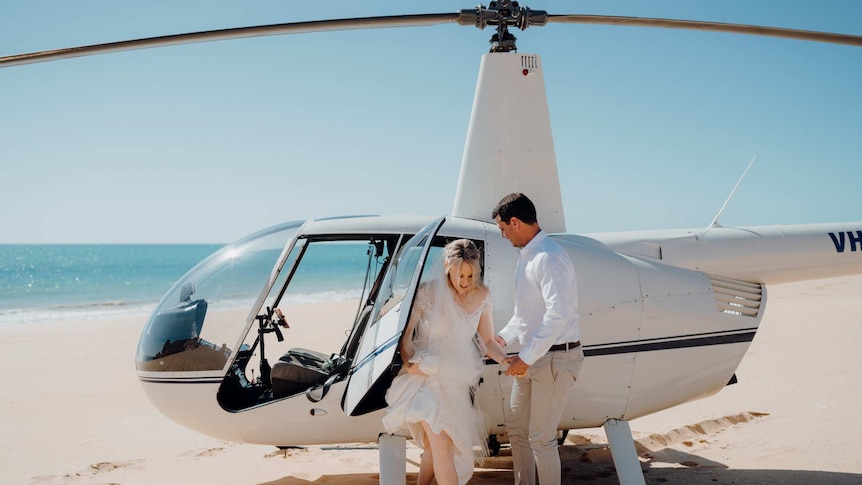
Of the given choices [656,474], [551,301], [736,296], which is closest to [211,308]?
[551,301]

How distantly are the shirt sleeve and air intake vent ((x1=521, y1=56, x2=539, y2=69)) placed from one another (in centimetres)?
196

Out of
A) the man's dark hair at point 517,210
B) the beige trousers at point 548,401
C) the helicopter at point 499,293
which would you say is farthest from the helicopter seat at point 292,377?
the man's dark hair at point 517,210

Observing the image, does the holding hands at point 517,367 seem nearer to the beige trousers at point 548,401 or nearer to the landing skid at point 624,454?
the beige trousers at point 548,401

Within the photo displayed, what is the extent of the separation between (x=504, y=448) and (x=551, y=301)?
2830 millimetres

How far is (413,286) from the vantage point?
3389mm

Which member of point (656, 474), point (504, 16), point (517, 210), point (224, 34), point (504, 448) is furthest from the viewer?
point (504, 448)

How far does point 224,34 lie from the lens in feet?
13.0

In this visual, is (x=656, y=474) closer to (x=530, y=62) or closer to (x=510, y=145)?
(x=510, y=145)

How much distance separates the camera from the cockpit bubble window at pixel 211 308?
13.9 feet

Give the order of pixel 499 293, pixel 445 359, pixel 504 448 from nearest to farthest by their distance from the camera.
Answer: pixel 445 359, pixel 499 293, pixel 504 448

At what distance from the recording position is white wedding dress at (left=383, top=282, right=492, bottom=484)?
3531 millimetres

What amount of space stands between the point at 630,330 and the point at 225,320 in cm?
280

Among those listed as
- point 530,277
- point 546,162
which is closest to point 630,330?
point 530,277

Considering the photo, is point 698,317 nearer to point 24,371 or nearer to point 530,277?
point 530,277
